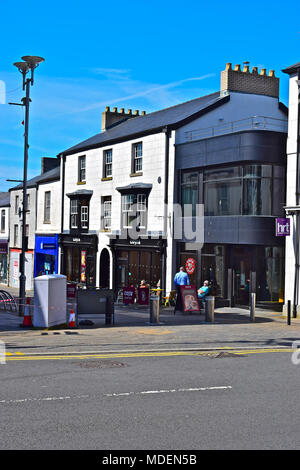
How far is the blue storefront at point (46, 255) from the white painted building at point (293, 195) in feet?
71.6

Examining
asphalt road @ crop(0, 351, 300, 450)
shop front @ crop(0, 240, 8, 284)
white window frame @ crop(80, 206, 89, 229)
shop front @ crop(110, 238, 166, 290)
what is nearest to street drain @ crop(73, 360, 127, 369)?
asphalt road @ crop(0, 351, 300, 450)

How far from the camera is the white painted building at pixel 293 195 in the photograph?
2452cm

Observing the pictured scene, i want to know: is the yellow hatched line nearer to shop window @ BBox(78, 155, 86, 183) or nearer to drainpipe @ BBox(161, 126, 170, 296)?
drainpipe @ BBox(161, 126, 170, 296)

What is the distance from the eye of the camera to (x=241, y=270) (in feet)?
90.1

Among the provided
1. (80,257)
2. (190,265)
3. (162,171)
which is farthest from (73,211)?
(190,265)

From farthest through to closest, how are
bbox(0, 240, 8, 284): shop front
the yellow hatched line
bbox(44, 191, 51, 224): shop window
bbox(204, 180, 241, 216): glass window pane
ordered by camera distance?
bbox(0, 240, 8, 284): shop front, bbox(44, 191, 51, 224): shop window, bbox(204, 180, 241, 216): glass window pane, the yellow hatched line

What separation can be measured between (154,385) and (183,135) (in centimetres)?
2175

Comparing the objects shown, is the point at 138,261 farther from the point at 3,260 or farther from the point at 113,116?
the point at 3,260

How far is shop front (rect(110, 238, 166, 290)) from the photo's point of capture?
104ft

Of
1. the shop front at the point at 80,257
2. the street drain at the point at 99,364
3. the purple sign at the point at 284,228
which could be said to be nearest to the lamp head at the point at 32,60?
the purple sign at the point at 284,228

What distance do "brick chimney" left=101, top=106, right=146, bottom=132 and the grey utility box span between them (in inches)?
991

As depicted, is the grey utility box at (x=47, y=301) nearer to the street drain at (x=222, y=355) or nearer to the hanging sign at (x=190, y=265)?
the street drain at (x=222, y=355)
